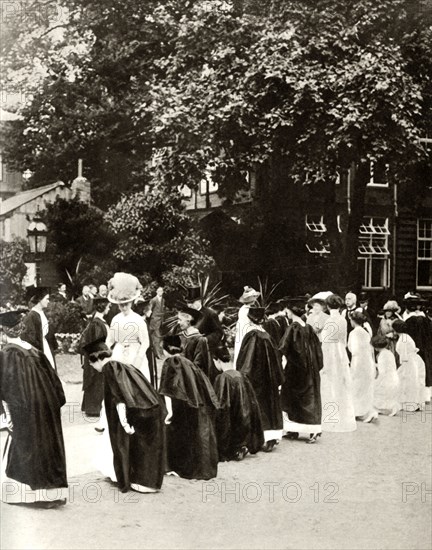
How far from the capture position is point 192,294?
22.2 feet

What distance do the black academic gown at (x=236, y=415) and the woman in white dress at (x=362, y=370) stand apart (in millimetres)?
2397

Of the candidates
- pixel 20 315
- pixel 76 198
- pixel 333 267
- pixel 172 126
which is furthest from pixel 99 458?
pixel 333 267

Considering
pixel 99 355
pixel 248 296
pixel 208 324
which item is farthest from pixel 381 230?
pixel 99 355

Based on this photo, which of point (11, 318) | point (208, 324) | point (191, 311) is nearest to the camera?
point (11, 318)

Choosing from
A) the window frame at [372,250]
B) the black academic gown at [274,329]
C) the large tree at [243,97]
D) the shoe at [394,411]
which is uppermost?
the large tree at [243,97]

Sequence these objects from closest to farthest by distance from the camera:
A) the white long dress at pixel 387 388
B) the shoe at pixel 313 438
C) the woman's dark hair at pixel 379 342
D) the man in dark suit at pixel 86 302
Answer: the man in dark suit at pixel 86 302 < the shoe at pixel 313 438 < the woman's dark hair at pixel 379 342 < the white long dress at pixel 387 388

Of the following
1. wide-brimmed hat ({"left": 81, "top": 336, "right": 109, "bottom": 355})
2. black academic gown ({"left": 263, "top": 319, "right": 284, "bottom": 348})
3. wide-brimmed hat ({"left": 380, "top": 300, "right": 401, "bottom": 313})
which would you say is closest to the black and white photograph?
wide-brimmed hat ({"left": 81, "top": 336, "right": 109, "bottom": 355})

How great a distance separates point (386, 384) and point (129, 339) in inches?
188

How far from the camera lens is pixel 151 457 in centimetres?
546

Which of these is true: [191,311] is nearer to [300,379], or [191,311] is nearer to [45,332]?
[45,332]

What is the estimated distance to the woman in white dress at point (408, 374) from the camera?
9.77m

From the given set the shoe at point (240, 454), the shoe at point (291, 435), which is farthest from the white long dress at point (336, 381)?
the shoe at point (240, 454)

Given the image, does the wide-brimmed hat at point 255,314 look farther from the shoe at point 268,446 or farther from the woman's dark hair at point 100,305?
the woman's dark hair at point 100,305

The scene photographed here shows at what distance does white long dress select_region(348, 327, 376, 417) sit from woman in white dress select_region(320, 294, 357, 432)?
57 centimetres
